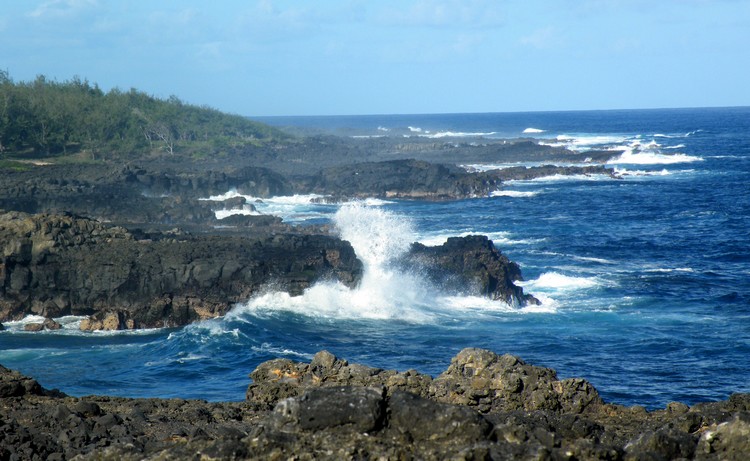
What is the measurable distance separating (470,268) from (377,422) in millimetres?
25149

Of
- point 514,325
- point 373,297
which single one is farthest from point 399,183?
point 514,325

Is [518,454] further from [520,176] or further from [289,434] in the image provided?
[520,176]

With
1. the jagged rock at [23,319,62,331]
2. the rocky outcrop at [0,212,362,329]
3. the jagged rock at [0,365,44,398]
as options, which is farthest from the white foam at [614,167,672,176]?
the jagged rock at [0,365,44,398]

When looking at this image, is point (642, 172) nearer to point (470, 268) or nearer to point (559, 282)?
point (559, 282)

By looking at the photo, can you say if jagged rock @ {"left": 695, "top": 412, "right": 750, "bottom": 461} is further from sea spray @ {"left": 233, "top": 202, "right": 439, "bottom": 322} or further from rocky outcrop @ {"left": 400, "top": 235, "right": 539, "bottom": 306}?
rocky outcrop @ {"left": 400, "top": 235, "right": 539, "bottom": 306}

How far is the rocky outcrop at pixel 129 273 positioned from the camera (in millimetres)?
28969

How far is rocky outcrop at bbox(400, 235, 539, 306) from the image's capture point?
32844mm

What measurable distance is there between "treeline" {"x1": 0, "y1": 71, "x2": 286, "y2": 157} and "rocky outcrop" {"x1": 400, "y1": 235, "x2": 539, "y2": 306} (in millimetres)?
50022

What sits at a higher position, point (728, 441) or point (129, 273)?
point (728, 441)

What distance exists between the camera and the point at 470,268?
33781 mm

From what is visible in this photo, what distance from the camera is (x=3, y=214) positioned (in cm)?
3362

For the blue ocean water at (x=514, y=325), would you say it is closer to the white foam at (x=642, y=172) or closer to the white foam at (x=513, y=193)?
the white foam at (x=513, y=193)

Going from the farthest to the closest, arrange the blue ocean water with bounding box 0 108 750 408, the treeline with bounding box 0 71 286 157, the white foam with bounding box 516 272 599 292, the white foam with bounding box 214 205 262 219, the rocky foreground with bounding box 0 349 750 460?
1. the treeline with bounding box 0 71 286 157
2. the white foam with bounding box 214 205 262 219
3. the white foam with bounding box 516 272 599 292
4. the blue ocean water with bounding box 0 108 750 408
5. the rocky foreground with bounding box 0 349 750 460

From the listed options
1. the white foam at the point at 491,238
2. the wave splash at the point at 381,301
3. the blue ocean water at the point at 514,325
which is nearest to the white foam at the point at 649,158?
the blue ocean water at the point at 514,325
